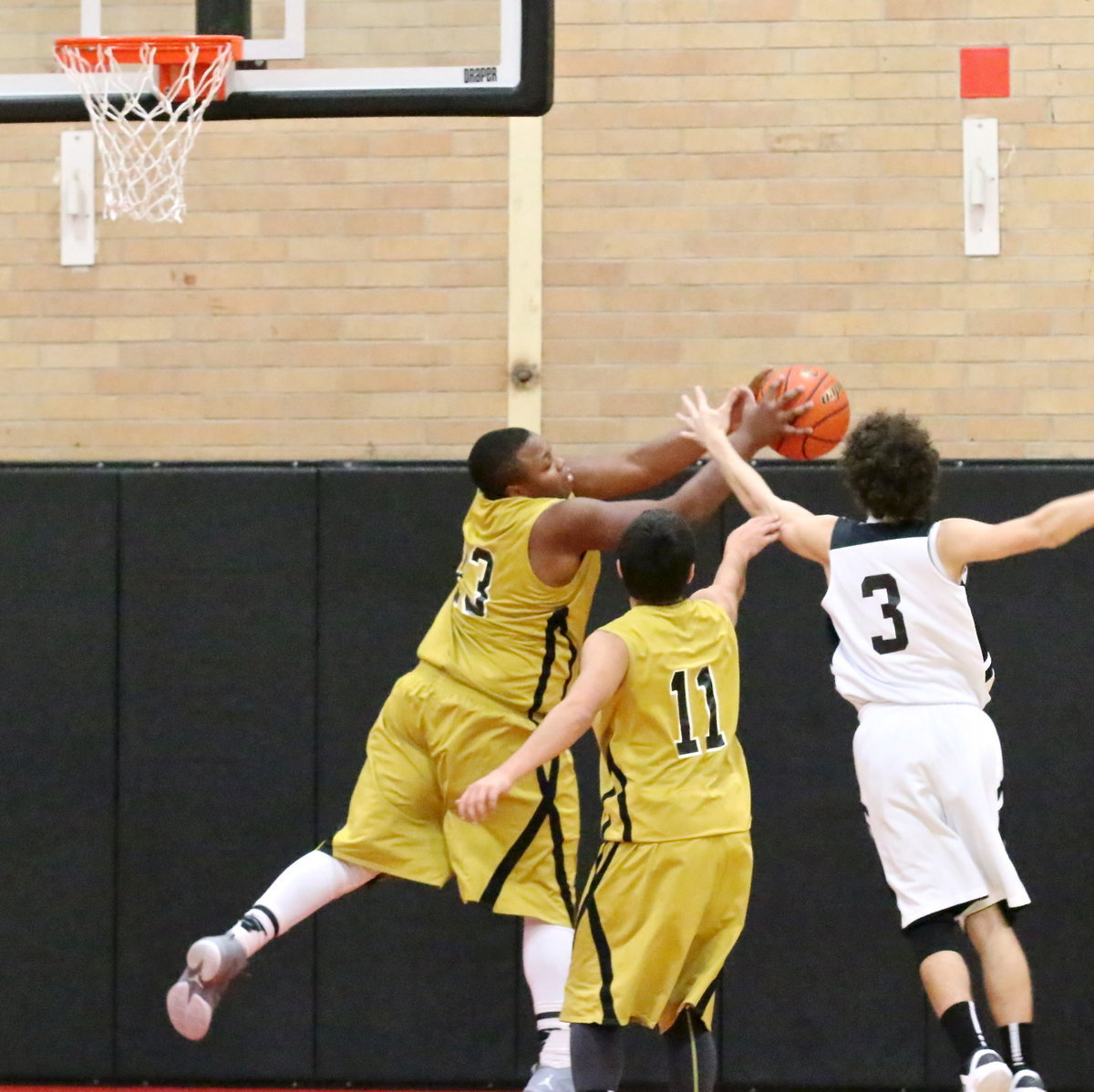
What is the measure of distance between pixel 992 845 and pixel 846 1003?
1.46 meters

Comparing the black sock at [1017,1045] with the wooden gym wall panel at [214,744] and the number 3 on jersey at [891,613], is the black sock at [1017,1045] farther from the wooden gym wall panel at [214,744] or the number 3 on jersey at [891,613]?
the wooden gym wall panel at [214,744]

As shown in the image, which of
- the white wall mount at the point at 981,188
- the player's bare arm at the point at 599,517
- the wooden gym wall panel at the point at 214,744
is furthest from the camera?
the white wall mount at the point at 981,188

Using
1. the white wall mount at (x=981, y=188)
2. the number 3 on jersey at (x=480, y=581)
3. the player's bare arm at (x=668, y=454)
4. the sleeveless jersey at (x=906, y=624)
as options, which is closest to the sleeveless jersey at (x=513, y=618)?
the number 3 on jersey at (x=480, y=581)

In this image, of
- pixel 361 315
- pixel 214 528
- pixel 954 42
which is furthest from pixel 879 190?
pixel 214 528

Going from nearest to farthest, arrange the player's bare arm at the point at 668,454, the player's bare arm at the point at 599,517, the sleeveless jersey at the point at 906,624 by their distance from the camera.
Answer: the sleeveless jersey at the point at 906,624
the player's bare arm at the point at 599,517
the player's bare arm at the point at 668,454

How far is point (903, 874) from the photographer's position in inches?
166

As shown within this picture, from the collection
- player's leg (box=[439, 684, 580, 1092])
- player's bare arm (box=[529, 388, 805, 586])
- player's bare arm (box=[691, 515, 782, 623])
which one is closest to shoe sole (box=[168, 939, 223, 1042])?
player's leg (box=[439, 684, 580, 1092])

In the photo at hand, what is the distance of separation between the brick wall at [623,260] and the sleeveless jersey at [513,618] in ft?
5.85

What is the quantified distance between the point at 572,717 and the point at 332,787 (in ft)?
6.08

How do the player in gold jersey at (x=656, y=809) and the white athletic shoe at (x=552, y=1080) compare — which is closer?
the player in gold jersey at (x=656, y=809)

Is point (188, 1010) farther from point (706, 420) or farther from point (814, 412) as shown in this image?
point (814, 412)

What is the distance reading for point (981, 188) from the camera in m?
6.45

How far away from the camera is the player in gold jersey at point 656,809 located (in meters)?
3.96

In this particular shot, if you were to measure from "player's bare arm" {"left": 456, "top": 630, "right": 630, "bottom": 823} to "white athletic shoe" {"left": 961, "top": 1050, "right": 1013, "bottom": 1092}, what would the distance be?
125 centimetres
